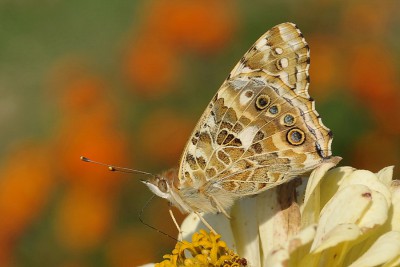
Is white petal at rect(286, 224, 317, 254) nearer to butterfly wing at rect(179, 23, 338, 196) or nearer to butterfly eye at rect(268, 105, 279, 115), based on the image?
butterfly wing at rect(179, 23, 338, 196)

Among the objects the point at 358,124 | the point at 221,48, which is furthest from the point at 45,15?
the point at 358,124

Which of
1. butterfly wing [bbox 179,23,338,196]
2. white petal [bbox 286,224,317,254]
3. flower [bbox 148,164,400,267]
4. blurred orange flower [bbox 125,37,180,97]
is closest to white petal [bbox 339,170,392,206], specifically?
flower [bbox 148,164,400,267]

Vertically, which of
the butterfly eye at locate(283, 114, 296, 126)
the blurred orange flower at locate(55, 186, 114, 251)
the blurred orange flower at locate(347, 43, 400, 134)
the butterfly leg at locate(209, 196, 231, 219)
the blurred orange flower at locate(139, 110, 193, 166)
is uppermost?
the butterfly eye at locate(283, 114, 296, 126)

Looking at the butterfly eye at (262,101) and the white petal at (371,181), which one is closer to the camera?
the white petal at (371,181)

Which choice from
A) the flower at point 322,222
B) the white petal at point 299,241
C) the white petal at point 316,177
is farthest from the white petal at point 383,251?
the white petal at point 316,177

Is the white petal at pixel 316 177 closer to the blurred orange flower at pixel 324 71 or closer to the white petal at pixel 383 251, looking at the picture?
the white petal at pixel 383 251

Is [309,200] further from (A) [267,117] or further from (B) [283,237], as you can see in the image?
(A) [267,117]
